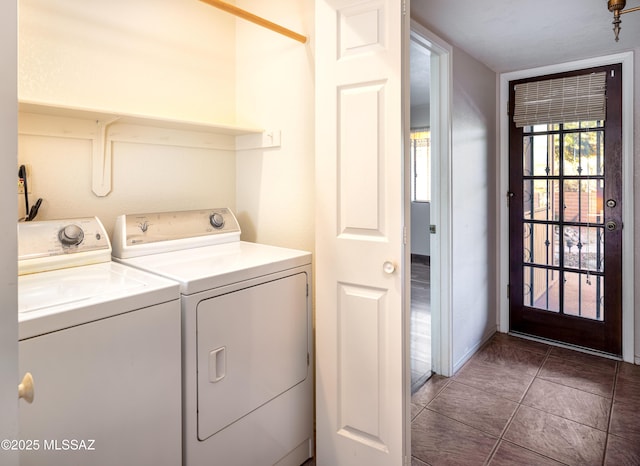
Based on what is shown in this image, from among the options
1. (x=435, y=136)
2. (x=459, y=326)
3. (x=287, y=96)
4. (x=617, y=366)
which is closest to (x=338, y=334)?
(x=287, y=96)

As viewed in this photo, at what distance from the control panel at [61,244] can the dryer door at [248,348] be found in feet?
1.84

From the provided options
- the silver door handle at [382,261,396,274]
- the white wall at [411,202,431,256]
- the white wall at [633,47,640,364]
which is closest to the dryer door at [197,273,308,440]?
the silver door handle at [382,261,396,274]

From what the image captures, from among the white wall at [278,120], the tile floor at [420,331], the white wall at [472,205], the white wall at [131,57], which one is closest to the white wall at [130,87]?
the white wall at [131,57]

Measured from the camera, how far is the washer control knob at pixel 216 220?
6.54 feet

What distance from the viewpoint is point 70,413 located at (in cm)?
103

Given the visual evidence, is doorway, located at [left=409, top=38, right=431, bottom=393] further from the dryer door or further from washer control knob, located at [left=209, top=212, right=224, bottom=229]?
washer control knob, located at [left=209, top=212, right=224, bottom=229]

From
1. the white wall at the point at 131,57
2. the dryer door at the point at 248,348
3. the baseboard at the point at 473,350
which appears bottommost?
the baseboard at the point at 473,350

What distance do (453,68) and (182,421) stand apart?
2.62 meters

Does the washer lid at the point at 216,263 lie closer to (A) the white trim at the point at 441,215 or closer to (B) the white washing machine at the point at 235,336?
(B) the white washing machine at the point at 235,336

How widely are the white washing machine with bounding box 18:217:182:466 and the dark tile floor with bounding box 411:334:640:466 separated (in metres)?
1.26

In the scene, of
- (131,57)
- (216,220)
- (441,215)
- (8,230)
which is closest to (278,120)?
(216,220)

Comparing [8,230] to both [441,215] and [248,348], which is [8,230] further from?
[441,215]

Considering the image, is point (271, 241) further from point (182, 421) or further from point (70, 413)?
point (70, 413)

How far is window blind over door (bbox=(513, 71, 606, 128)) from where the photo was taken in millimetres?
2889
